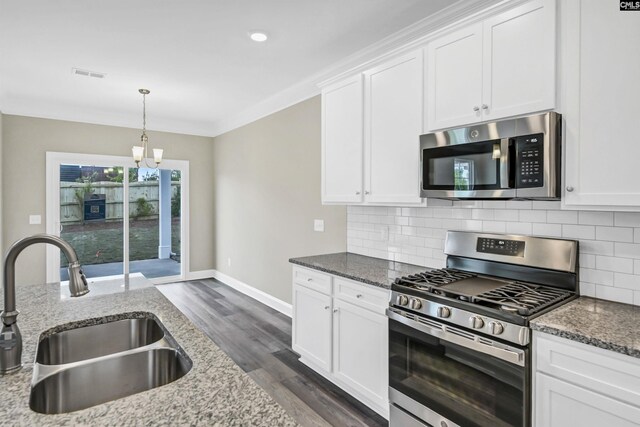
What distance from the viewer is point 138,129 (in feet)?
18.8

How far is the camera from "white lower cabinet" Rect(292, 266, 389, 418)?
2.31m

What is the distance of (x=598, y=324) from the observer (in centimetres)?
151

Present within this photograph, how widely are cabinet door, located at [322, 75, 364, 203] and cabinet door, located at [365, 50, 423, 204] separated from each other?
0.29 ft

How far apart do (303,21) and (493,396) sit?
2.67 metres

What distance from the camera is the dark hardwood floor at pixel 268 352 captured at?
247 centimetres

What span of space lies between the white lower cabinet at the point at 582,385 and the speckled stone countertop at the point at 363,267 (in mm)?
895

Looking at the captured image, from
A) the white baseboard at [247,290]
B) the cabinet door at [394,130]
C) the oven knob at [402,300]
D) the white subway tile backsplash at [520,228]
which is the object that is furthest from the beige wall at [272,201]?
the white subway tile backsplash at [520,228]

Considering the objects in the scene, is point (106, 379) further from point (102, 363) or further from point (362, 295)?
point (362, 295)

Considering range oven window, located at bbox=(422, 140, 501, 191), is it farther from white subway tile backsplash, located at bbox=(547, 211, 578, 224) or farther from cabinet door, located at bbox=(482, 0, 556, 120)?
white subway tile backsplash, located at bbox=(547, 211, 578, 224)

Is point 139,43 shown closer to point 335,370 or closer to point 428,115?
point 428,115

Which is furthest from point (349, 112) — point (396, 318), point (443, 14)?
point (396, 318)

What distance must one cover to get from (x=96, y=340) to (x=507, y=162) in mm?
2155

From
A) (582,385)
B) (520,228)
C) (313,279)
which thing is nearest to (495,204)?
(520,228)

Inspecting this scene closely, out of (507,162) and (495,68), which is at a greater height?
(495,68)
